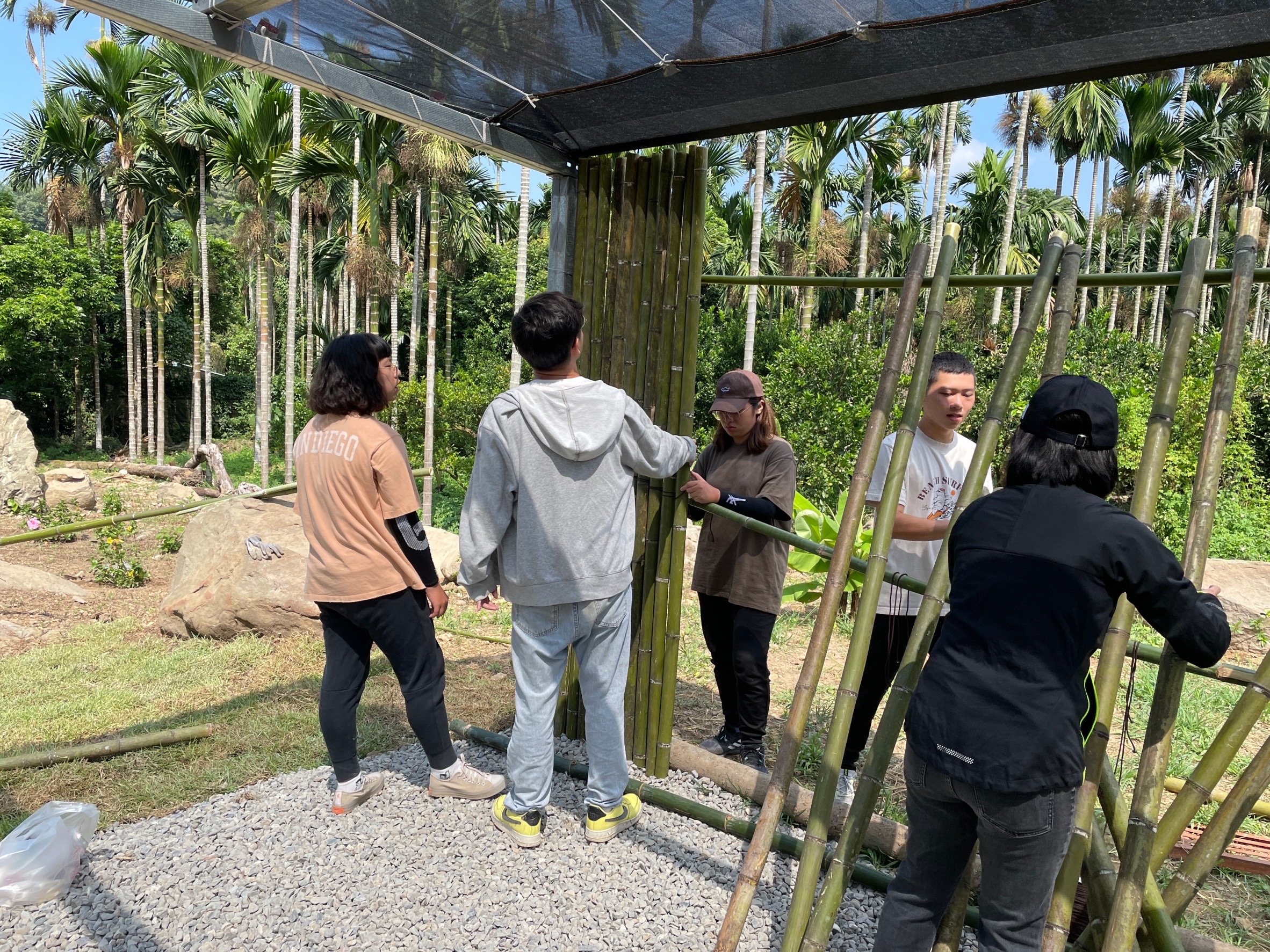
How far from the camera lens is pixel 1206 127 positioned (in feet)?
70.0

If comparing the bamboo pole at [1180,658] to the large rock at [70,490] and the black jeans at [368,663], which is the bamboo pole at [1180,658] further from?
the large rock at [70,490]

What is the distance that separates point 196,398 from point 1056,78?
22.8 meters

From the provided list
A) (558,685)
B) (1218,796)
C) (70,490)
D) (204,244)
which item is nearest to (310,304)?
(204,244)

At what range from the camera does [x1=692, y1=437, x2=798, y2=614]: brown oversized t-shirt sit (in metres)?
3.52

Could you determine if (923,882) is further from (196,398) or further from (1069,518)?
(196,398)

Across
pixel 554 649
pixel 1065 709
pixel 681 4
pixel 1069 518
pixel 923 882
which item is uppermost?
pixel 681 4

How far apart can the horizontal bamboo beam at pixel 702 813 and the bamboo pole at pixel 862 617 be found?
0.34 metres

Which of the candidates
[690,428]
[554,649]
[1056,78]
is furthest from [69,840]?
[1056,78]

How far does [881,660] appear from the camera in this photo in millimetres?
3246

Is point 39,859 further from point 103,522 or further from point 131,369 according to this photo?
point 131,369

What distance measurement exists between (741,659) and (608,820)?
885 mm

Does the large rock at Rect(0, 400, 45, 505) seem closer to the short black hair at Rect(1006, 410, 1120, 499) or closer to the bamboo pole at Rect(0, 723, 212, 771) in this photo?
the bamboo pole at Rect(0, 723, 212, 771)

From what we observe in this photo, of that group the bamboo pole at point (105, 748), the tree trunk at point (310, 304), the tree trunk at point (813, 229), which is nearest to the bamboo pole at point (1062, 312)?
the bamboo pole at point (105, 748)

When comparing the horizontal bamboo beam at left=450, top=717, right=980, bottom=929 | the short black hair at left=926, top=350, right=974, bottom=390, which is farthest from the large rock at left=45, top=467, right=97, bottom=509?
the short black hair at left=926, top=350, right=974, bottom=390
